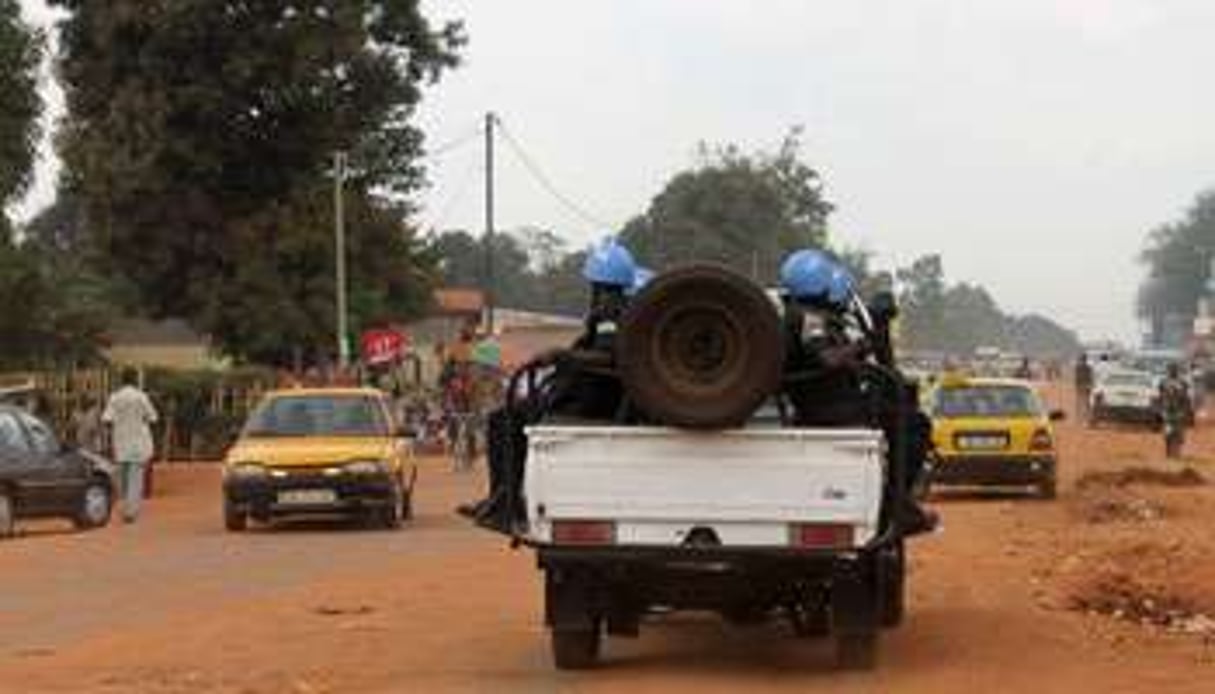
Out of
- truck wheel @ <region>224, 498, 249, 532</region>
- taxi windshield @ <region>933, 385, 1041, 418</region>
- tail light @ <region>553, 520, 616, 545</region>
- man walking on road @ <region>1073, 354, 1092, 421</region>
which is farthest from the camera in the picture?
man walking on road @ <region>1073, 354, 1092, 421</region>

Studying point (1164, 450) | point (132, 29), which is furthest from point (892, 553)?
point (132, 29)

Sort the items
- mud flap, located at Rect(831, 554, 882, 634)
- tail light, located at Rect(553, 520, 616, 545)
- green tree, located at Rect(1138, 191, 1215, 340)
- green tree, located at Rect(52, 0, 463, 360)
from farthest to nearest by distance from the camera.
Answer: green tree, located at Rect(1138, 191, 1215, 340)
green tree, located at Rect(52, 0, 463, 360)
mud flap, located at Rect(831, 554, 882, 634)
tail light, located at Rect(553, 520, 616, 545)

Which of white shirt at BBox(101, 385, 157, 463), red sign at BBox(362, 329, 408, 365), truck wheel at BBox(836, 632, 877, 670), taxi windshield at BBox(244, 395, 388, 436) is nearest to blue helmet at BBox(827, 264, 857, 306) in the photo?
truck wheel at BBox(836, 632, 877, 670)

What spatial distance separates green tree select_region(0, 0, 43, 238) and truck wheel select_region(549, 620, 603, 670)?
28.4 metres

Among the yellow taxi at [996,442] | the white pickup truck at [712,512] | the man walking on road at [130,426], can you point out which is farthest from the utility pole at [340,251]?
the white pickup truck at [712,512]

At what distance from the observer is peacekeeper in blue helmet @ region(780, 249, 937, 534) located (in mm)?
13672

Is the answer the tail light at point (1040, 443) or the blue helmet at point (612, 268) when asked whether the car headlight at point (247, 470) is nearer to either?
the tail light at point (1040, 443)

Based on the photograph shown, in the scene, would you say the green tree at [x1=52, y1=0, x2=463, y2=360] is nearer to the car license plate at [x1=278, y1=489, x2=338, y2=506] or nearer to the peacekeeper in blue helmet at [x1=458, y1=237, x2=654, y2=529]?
the car license plate at [x1=278, y1=489, x2=338, y2=506]

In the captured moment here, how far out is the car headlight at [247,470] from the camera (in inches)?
1066

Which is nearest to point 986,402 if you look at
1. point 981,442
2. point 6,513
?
point 981,442

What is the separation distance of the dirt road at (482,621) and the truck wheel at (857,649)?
119 mm

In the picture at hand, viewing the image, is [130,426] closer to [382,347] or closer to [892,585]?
[892,585]

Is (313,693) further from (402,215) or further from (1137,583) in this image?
(402,215)

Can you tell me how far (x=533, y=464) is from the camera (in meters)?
13.4
